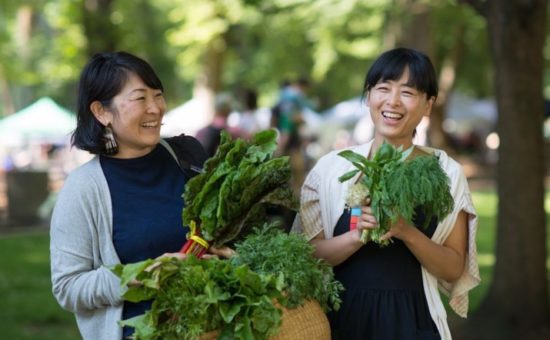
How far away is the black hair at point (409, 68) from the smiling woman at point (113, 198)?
746mm

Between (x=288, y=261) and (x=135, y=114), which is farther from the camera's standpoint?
(x=135, y=114)

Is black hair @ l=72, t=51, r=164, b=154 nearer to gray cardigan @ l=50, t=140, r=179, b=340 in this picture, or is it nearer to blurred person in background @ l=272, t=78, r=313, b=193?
gray cardigan @ l=50, t=140, r=179, b=340

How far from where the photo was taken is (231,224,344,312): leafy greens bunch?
276 centimetres

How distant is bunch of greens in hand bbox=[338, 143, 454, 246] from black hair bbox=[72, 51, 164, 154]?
81 cm

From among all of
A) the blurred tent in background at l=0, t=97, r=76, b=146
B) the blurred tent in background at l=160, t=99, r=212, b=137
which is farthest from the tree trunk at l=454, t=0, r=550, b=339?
the blurred tent in background at l=160, t=99, r=212, b=137

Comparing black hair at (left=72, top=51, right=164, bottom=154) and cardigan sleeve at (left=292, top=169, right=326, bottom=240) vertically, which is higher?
black hair at (left=72, top=51, right=164, bottom=154)

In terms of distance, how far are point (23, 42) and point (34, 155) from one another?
515 cm

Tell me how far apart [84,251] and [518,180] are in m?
4.75

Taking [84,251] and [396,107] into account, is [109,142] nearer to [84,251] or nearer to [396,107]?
[84,251]

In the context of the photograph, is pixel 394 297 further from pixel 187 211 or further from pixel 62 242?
pixel 62 242

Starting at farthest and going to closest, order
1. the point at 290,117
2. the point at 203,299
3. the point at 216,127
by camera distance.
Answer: the point at 290,117 → the point at 216,127 → the point at 203,299

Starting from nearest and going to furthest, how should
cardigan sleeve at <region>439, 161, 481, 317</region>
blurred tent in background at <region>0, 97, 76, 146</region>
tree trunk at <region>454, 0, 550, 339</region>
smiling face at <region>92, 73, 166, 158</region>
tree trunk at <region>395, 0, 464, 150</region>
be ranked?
smiling face at <region>92, 73, 166, 158</region>, cardigan sleeve at <region>439, 161, 481, 317</region>, tree trunk at <region>454, 0, 550, 339</region>, tree trunk at <region>395, 0, 464, 150</region>, blurred tent in background at <region>0, 97, 76, 146</region>

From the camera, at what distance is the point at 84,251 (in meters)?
2.94

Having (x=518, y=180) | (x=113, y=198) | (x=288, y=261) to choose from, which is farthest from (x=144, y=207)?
(x=518, y=180)
